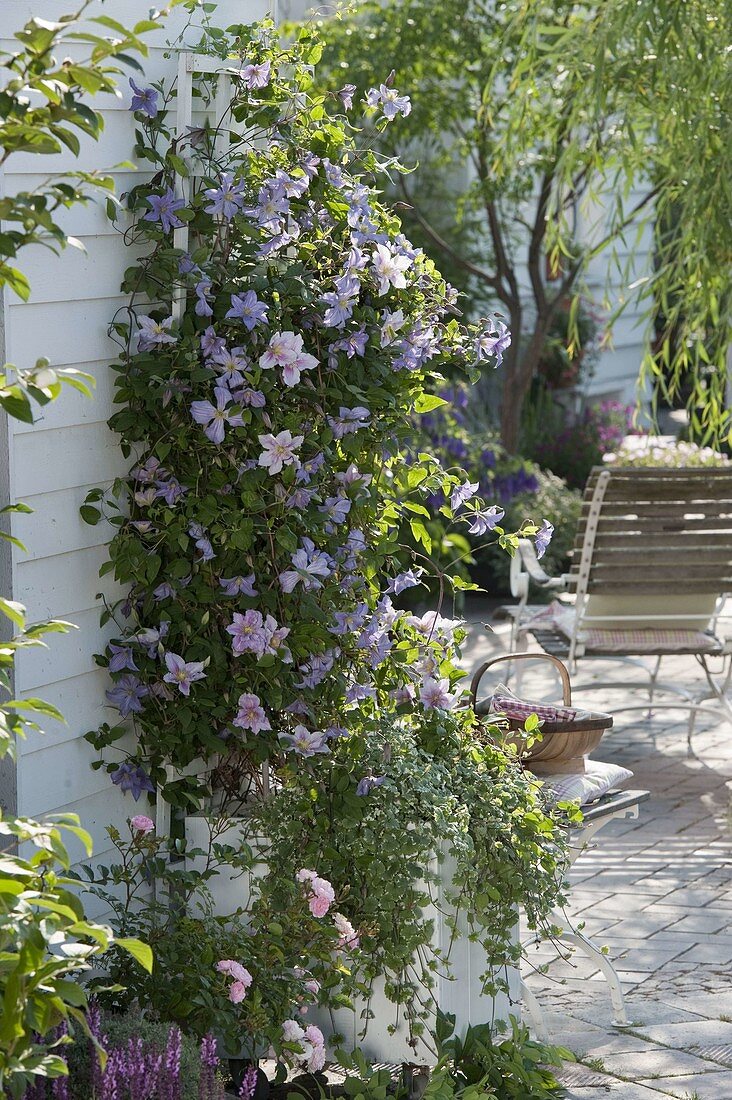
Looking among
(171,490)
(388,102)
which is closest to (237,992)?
(171,490)

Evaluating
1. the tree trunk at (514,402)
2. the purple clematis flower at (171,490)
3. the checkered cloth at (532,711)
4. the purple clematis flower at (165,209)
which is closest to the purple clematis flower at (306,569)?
the purple clematis flower at (171,490)

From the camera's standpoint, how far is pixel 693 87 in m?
5.31

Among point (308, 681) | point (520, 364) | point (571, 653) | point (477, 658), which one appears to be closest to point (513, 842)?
point (308, 681)

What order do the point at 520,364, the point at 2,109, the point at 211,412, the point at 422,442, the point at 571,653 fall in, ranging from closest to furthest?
the point at 2,109, the point at 211,412, the point at 571,653, the point at 422,442, the point at 520,364

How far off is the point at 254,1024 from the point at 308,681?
2.45 feet

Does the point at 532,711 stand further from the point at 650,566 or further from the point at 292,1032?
the point at 650,566

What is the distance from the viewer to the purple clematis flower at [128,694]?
324 centimetres

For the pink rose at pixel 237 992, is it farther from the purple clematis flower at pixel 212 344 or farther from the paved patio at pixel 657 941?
the purple clematis flower at pixel 212 344

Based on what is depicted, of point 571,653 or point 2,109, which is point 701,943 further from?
point 2,109

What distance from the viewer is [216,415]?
310 cm

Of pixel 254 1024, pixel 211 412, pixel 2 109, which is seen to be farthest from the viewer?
pixel 211 412

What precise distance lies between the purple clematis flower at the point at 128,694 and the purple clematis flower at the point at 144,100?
127 centimetres

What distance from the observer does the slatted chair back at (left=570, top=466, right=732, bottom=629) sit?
242 inches

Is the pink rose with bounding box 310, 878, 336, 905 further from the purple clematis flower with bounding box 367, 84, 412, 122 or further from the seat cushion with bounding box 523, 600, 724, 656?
the seat cushion with bounding box 523, 600, 724, 656
